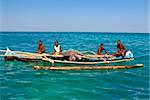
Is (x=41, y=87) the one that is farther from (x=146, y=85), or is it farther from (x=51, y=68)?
(x=146, y=85)

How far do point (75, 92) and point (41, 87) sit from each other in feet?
6.14

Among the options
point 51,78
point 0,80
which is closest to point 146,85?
point 51,78

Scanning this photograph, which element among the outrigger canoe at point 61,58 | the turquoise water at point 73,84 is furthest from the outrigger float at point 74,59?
the turquoise water at point 73,84

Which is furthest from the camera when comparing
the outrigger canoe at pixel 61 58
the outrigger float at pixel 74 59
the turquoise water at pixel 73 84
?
the outrigger canoe at pixel 61 58

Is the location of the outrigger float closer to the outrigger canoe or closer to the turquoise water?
the outrigger canoe

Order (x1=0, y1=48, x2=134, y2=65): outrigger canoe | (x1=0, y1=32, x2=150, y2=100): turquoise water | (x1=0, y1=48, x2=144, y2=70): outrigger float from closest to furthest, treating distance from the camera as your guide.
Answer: (x1=0, y1=32, x2=150, y2=100): turquoise water < (x1=0, y1=48, x2=144, y2=70): outrigger float < (x1=0, y1=48, x2=134, y2=65): outrigger canoe

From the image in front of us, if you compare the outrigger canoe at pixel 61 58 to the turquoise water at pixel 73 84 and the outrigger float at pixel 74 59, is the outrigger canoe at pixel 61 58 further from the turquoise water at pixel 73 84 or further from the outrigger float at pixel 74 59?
the turquoise water at pixel 73 84

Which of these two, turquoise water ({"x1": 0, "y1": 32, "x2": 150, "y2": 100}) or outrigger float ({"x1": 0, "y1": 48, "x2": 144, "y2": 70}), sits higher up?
outrigger float ({"x1": 0, "y1": 48, "x2": 144, "y2": 70})

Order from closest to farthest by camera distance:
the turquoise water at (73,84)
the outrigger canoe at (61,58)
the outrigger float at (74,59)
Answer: the turquoise water at (73,84) → the outrigger float at (74,59) → the outrigger canoe at (61,58)

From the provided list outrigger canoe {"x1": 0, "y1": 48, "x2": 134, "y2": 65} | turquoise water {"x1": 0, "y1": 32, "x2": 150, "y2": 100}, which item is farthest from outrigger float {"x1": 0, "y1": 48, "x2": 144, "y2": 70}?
turquoise water {"x1": 0, "y1": 32, "x2": 150, "y2": 100}

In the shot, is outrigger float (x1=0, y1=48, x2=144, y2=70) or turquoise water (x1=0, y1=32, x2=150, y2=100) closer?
turquoise water (x1=0, y1=32, x2=150, y2=100)

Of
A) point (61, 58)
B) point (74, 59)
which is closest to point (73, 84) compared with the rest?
point (74, 59)

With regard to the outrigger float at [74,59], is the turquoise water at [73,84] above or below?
below

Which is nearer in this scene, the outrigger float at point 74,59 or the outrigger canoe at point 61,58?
the outrigger float at point 74,59
